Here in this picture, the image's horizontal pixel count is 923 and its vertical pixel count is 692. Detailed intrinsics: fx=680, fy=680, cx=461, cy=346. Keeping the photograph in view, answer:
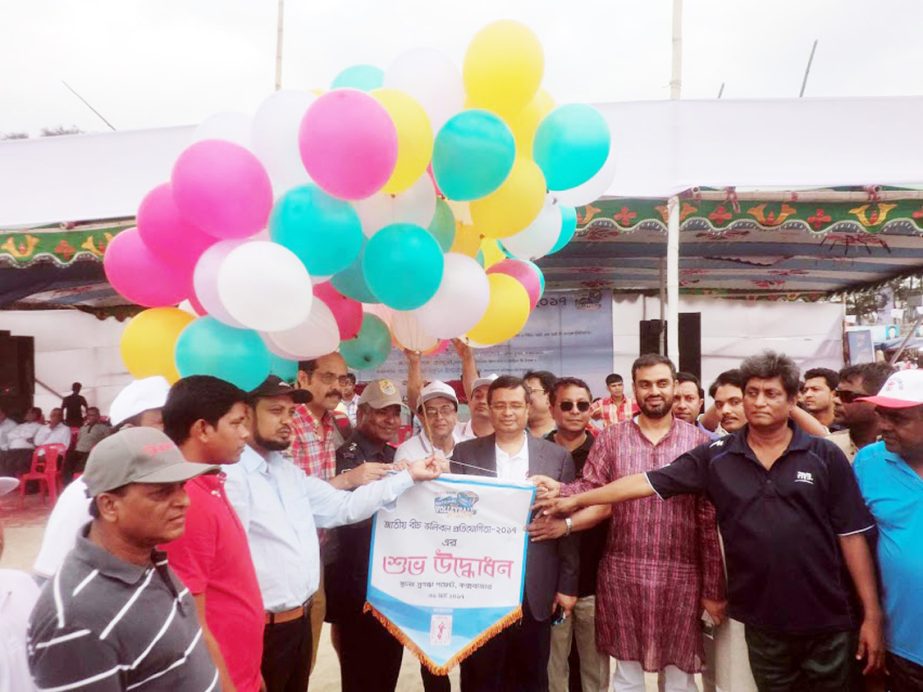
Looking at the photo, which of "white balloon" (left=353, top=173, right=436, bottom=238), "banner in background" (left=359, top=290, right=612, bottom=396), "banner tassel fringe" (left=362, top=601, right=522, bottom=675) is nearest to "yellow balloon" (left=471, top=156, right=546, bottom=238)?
"white balloon" (left=353, top=173, right=436, bottom=238)

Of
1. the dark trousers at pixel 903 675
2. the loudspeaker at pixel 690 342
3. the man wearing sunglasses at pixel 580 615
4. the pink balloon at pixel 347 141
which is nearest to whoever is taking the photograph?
the pink balloon at pixel 347 141

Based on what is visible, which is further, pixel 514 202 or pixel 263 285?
pixel 514 202

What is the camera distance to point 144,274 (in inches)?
107

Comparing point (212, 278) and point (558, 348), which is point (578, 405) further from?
point (558, 348)

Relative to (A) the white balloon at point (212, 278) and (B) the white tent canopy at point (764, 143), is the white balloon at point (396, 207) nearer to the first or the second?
(A) the white balloon at point (212, 278)

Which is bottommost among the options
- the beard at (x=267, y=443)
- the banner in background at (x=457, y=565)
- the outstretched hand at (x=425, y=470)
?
the banner in background at (x=457, y=565)

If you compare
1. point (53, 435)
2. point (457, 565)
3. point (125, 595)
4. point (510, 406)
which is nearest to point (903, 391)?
point (510, 406)

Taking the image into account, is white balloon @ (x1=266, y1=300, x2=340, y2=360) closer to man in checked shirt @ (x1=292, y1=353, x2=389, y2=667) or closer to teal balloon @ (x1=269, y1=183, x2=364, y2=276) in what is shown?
teal balloon @ (x1=269, y1=183, x2=364, y2=276)

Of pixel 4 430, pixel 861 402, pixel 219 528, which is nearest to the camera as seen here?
pixel 219 528

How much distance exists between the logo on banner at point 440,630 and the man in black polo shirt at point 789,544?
118 cm

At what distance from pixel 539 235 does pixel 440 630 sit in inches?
71.6

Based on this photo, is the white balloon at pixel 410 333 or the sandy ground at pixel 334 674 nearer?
the white balloon at pixel 410 333

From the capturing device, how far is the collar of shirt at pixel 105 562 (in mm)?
1522

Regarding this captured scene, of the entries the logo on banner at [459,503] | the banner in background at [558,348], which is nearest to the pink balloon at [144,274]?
the logo on banner at [459,503]
